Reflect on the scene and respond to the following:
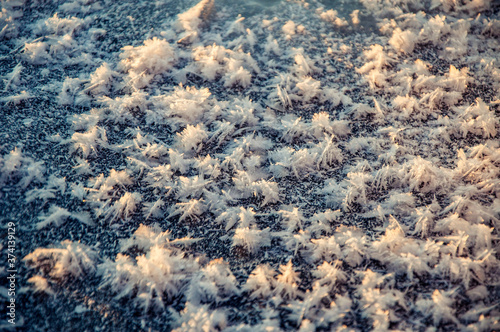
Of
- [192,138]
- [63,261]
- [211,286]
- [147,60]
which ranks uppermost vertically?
[147,60]

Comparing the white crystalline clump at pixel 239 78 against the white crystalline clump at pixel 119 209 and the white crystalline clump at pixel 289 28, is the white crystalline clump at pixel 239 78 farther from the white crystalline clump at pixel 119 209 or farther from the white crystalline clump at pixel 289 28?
the white crystalline clump at pixel 119 209

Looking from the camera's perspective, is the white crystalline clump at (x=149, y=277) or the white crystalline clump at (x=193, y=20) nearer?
the white crystalline clump at (x=149, y=277)

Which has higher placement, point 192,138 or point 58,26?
point 58,26

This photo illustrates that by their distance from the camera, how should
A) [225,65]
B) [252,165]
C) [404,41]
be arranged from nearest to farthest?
[252,165] → [225,65] → [404,41]

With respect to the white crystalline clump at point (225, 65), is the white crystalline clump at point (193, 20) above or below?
above

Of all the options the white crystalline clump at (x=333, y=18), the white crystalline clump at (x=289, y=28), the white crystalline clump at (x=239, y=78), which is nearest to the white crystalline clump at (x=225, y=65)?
the white crystalline clump at (x=239, y=78)

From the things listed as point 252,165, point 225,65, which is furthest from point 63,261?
point 225,65

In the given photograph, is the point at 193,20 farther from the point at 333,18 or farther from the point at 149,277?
the point at 149,277

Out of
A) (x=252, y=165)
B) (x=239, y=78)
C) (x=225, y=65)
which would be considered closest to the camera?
(x=252, y=165)

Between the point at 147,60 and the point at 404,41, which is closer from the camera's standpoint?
the point at 147,60
